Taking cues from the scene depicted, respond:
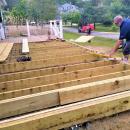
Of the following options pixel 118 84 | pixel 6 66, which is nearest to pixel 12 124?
pixel 118 84

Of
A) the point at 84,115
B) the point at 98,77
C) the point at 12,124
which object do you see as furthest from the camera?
the point at 98,77

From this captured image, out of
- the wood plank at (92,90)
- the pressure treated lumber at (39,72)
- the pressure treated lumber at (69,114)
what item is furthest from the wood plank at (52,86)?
the pressure treated lumber at (39,72)

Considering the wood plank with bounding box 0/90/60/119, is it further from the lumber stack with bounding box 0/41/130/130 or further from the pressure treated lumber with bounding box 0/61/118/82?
the pressure treated lumber with bounding box 0/61/118/82

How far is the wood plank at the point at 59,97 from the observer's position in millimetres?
2746

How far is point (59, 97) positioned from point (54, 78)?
2.32 feet

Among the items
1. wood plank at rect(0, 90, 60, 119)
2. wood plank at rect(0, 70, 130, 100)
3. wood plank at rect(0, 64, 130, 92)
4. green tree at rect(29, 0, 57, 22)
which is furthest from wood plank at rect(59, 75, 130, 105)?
green tree at rect(29, 0, 57, 22)

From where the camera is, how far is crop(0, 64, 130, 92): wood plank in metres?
3.36

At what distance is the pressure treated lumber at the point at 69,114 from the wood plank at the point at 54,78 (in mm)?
919

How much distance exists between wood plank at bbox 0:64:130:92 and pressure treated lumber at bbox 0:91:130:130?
92cm

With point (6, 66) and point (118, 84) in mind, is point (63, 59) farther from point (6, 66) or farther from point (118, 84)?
point (118, 84)

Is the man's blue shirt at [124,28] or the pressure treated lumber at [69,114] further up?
the man's blue shirt at [124,28]

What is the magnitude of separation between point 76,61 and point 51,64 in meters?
0.59

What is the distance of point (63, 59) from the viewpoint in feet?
16.9

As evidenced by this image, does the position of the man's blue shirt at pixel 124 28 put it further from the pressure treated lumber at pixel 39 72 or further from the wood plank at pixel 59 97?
the wood plank at pixel 59 97
